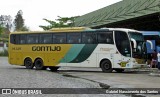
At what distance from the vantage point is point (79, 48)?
28688 mm

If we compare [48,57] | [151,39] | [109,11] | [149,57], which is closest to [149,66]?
[149,57]

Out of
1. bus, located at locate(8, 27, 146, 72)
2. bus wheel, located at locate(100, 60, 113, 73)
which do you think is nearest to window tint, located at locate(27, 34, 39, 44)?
bus, located at locate(8, 27, 146, 72)

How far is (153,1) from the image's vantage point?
3634cm

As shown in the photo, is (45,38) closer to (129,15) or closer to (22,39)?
(22,39)

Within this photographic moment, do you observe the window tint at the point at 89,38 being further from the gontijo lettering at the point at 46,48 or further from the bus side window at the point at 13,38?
the bus side window at the point at 13,38

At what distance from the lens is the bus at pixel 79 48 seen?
88.1 feet

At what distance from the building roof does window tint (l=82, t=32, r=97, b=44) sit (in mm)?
5164

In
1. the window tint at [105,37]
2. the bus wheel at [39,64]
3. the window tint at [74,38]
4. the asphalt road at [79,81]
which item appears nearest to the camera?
the asphalt road at [79,81]

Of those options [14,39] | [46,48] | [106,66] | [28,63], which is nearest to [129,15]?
[46,48]

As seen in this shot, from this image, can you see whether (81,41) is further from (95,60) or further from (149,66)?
(149,66)

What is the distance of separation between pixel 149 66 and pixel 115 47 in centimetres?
487

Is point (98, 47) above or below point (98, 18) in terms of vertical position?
below

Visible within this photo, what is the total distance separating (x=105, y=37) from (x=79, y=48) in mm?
2156

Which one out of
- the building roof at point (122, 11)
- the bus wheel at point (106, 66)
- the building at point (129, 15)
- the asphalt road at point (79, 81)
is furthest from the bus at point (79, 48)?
the building at point (129, 15)
